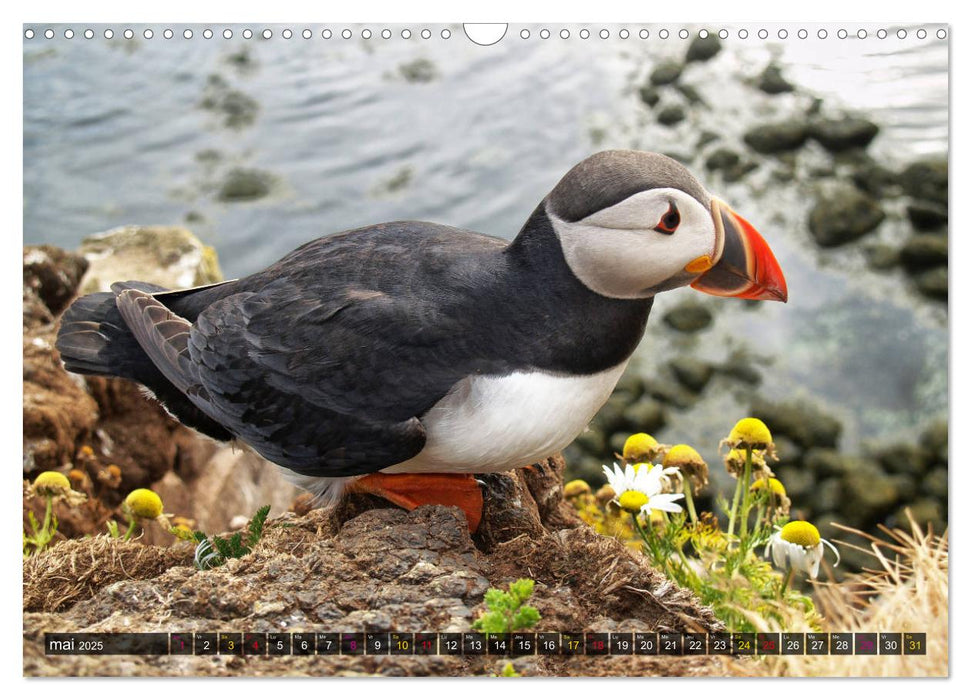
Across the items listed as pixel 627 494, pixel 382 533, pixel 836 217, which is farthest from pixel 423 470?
pixel 836 217

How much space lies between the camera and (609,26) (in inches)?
141

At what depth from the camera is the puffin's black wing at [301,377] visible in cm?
335

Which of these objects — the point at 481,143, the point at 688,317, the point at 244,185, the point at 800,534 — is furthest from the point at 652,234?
the point at 244,185

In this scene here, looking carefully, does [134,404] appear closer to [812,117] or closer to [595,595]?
[595,595]

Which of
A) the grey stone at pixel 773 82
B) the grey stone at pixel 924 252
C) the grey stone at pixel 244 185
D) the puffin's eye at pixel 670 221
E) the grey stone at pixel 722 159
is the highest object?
the grey stone at pixel 773 82

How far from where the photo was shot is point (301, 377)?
3445mm

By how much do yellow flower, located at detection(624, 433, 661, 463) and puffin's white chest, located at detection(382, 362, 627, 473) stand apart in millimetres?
428

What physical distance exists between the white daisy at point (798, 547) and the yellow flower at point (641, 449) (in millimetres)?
466

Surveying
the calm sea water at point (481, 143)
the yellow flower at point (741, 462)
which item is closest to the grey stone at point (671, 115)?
the calm sea water at point (481, 143)

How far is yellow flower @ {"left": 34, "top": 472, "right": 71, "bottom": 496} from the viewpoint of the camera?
3.82 meters

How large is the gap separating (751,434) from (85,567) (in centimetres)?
217

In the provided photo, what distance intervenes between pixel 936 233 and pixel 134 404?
3196 millimetres

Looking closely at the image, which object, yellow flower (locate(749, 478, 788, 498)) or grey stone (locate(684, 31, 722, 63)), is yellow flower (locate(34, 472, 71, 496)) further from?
grey stone (locate(684, 31, 722, 63))

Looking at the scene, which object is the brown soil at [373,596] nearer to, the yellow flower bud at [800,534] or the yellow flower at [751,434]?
the yellow flower bud at [800,534]
